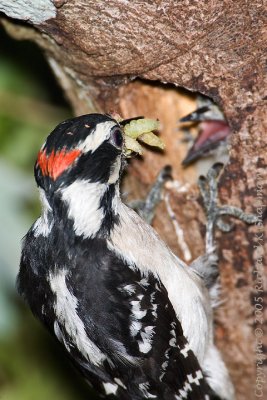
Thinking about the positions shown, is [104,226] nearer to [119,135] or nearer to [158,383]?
[119,135]

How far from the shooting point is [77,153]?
10.9 feet

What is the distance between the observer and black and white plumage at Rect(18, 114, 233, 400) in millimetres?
3445

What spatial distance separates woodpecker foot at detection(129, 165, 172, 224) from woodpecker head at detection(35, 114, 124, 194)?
0.88 meters

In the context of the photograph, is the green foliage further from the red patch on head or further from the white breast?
the red patch on head

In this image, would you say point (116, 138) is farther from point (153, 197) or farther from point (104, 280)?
point (153, 197)

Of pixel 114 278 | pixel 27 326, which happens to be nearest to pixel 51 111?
pixel 27 326

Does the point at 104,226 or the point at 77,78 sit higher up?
the point at 77,78

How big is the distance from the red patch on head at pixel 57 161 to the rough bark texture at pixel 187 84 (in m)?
0.74

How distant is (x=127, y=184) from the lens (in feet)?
15.2

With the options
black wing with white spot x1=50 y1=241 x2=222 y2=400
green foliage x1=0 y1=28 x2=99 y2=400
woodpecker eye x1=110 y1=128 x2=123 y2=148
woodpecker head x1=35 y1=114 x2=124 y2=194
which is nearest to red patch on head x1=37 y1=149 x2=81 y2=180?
woodpecker head x1=35 y1=114 x2=124 y2=194

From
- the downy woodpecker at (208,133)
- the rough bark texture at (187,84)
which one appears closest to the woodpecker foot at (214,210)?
the rough bark texture at (187,84)

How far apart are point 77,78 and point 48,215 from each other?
3.33 ft

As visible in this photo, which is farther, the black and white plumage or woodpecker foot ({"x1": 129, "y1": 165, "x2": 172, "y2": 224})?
woodpecker foot ({"x1": 129, "y1": 165, "x2": 172, "y2": 224})

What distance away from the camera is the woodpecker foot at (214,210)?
13.2 feet
